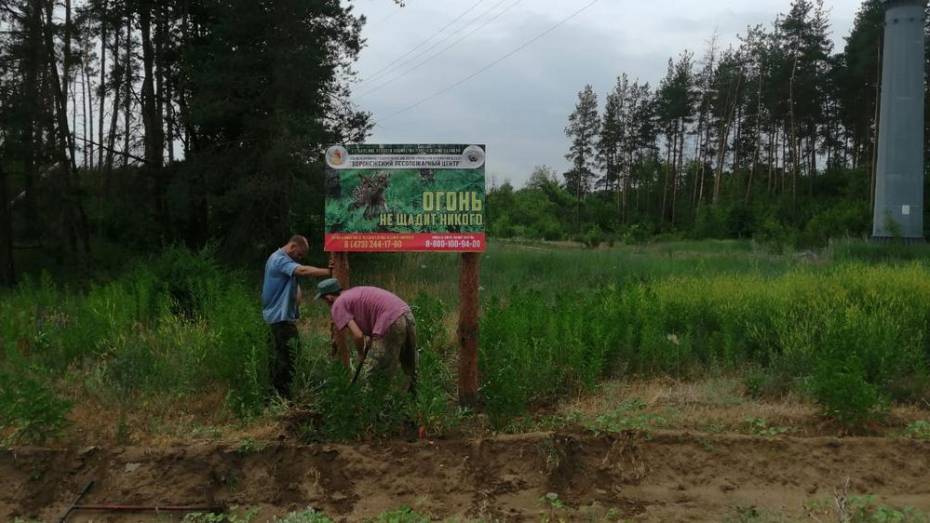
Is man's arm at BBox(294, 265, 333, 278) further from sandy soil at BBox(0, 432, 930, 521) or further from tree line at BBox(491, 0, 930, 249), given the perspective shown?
tree line at BBox(491, 0, 930, 249)

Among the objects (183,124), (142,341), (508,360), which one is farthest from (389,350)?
(183,124)

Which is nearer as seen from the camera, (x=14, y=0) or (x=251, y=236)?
(x=251, y=236)

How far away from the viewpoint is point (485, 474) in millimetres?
5773

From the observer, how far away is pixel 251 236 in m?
17.9

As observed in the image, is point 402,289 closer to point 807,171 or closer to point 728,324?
point 728,324

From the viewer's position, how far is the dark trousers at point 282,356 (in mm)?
6840

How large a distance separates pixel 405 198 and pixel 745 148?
5186 centimetres

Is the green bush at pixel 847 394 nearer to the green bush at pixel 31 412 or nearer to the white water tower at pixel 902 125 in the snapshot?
the green bush at pixel 31 412

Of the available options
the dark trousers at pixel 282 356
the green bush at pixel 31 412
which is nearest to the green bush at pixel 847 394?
the dark trousers at pixel 282 356

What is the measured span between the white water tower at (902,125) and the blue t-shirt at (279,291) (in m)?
21.5

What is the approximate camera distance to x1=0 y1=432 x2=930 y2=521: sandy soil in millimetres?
5570

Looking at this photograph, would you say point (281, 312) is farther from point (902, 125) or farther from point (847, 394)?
point (902, 125)

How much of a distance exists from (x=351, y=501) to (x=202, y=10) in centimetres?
1862

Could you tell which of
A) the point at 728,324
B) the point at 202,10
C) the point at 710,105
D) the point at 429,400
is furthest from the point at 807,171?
the point at 429,400
